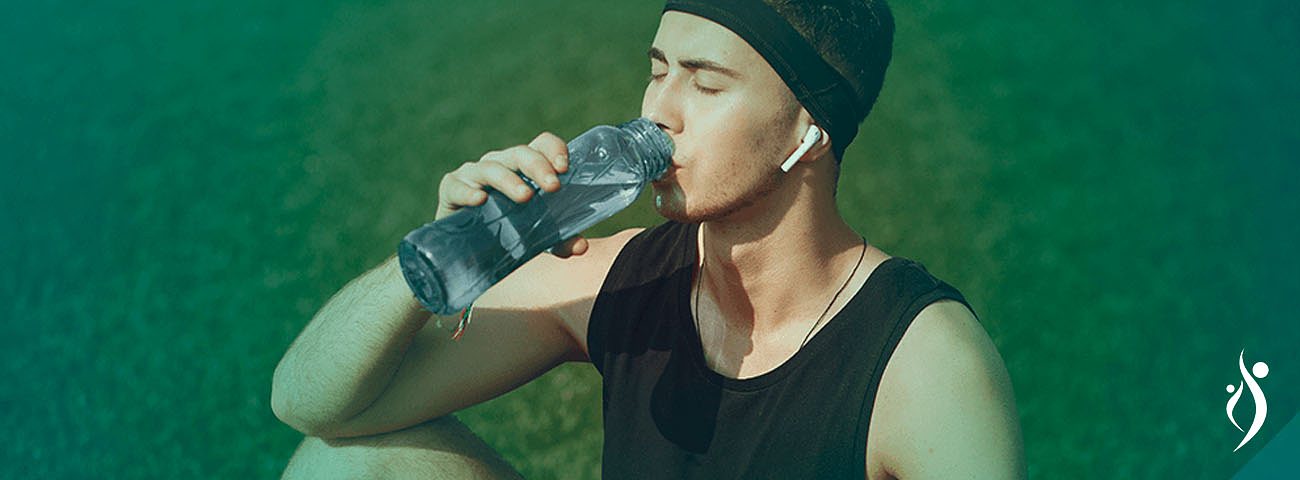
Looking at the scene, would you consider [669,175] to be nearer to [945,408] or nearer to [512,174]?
[512,174]

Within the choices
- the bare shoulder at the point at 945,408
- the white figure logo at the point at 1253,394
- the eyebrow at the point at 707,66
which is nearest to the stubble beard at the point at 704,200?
the eyebrow at the point at 707,66

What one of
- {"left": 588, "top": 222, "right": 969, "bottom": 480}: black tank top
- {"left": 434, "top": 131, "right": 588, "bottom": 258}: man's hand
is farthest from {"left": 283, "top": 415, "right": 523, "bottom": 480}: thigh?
{"left": 434, "top": 131, "right": 588, "bottom": 258}: man's hand

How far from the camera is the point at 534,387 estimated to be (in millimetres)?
2488

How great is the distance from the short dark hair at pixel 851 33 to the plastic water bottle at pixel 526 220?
204 millimetres

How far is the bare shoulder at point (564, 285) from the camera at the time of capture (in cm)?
149

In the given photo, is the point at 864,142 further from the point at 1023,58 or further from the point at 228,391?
the point at 228,391

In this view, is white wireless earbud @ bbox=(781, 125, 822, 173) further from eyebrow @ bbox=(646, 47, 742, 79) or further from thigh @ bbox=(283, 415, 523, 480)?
thigh @ bbox=(283, 415, 523, 480)

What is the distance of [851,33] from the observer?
1243mm

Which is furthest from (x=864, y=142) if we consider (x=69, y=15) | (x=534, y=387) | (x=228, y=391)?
(x=69, y=15)

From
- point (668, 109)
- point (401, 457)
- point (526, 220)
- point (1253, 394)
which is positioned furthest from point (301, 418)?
point (1253, 394)

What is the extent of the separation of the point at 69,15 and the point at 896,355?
268 centimetres

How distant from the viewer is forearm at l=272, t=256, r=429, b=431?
1241mm

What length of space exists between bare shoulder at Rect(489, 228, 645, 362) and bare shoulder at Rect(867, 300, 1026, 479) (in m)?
0.46

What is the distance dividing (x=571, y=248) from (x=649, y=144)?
0.53ft
